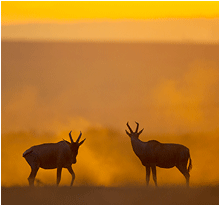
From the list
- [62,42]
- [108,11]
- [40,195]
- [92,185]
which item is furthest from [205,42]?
[40,195]

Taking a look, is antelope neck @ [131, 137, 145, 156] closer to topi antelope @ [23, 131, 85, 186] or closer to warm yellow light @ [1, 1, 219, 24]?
topi antelope @ [23, 131, 85, 186]

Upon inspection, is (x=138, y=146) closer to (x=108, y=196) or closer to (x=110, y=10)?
(x=108, y=196)

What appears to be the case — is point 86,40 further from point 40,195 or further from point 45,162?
point 40,195

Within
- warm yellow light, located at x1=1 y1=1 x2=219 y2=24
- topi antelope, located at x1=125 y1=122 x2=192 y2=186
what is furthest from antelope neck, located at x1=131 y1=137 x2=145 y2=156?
warm yellow light, located at x1=1 y1=1 x2=219 y2=24

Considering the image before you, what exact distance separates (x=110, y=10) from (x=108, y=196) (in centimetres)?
480

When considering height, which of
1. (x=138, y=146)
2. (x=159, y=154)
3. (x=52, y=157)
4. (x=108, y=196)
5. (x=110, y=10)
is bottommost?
(x=108, y=196)

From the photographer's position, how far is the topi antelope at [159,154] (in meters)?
9.79

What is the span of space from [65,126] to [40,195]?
1837mm

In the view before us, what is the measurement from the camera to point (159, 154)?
32.2ft

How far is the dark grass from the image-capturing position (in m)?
9.38

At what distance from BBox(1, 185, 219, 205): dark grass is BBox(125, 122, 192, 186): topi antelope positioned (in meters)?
0.37

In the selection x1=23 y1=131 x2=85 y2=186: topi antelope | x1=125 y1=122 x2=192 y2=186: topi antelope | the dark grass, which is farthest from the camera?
x1=125 y1=122 x2=192 y2=186: topi antelope

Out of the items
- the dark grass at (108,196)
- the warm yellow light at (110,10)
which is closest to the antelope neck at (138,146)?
the dark grass at (108,196)

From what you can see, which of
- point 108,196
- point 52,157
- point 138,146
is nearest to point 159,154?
point 138,146
